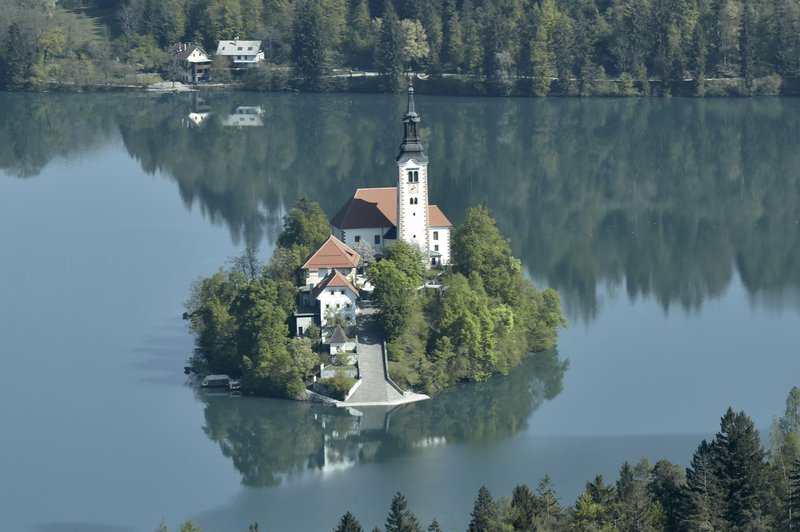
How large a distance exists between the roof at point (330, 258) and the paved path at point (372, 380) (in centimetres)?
219

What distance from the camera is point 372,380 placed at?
5275 cm

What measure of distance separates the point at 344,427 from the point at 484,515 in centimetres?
1328

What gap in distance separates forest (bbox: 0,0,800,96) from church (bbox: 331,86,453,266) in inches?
2490

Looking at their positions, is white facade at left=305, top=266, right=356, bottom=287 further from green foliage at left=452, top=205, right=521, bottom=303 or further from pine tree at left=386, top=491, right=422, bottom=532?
pine tree at left=386, top=491, right=422, bottom=532

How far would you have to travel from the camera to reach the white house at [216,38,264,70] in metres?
129

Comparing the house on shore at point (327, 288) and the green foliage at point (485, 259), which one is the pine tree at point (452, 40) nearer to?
the green foliage at point (485, 259)

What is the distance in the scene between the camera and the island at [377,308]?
52.8 metres

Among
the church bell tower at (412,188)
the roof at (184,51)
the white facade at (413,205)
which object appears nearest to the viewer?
the church bell tower at (412,188)

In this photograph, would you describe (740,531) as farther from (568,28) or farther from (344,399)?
(568,28)

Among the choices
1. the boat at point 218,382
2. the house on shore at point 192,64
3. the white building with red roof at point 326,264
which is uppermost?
the house on shore at point 192,64

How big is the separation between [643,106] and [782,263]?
45.3 meters

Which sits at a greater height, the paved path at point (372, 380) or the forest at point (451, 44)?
the forest at point (451, 44)

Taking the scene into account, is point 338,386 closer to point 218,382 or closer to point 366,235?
point 218,382

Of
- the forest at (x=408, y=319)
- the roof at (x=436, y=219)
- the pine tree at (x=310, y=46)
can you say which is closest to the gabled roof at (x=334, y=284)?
the forest at (x=408, y=319)
